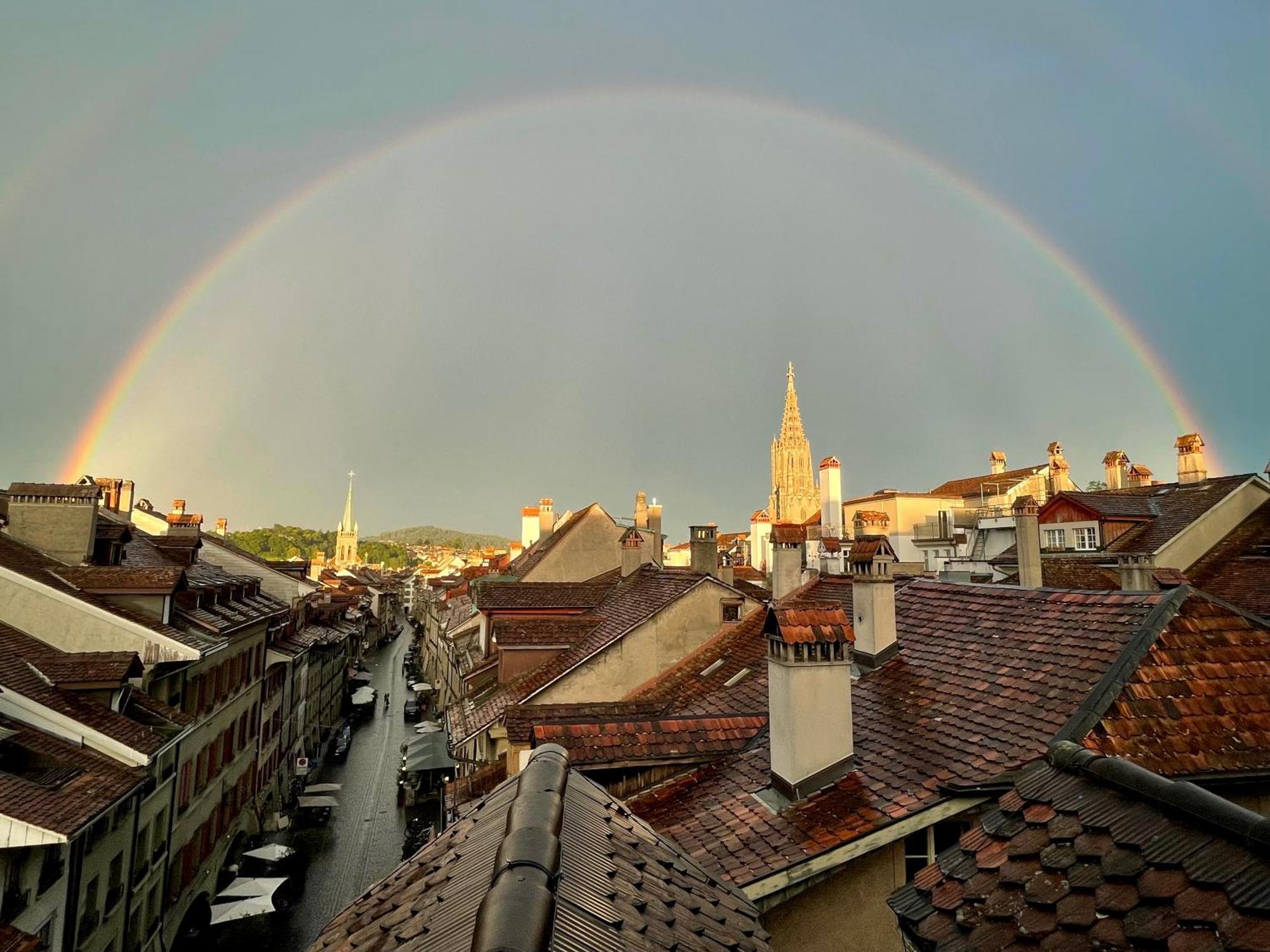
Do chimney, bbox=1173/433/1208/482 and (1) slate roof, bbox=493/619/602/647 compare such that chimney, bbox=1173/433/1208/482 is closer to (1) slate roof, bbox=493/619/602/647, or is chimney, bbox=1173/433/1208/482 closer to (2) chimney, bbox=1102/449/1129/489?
(2) chimney, bbox=1102/449/1129/489

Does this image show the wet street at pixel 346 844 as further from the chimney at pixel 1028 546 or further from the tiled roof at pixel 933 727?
the chimney at pixel 1028 546

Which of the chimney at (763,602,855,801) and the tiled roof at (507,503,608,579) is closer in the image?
the chimney at (763,602,855,801)

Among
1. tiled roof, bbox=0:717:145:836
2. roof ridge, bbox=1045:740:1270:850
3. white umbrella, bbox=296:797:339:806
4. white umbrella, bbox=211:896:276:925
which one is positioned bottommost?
white umbrella, bbox=296:797:339:806

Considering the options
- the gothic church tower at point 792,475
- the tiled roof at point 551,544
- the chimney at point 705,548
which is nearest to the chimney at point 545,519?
the tiled roof at point 551,544

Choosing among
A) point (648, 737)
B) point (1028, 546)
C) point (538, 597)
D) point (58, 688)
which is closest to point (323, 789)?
point (538, 597)

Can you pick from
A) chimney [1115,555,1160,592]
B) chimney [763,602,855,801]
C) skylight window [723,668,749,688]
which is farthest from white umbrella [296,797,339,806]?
chimney [1115,555,1160,592]
